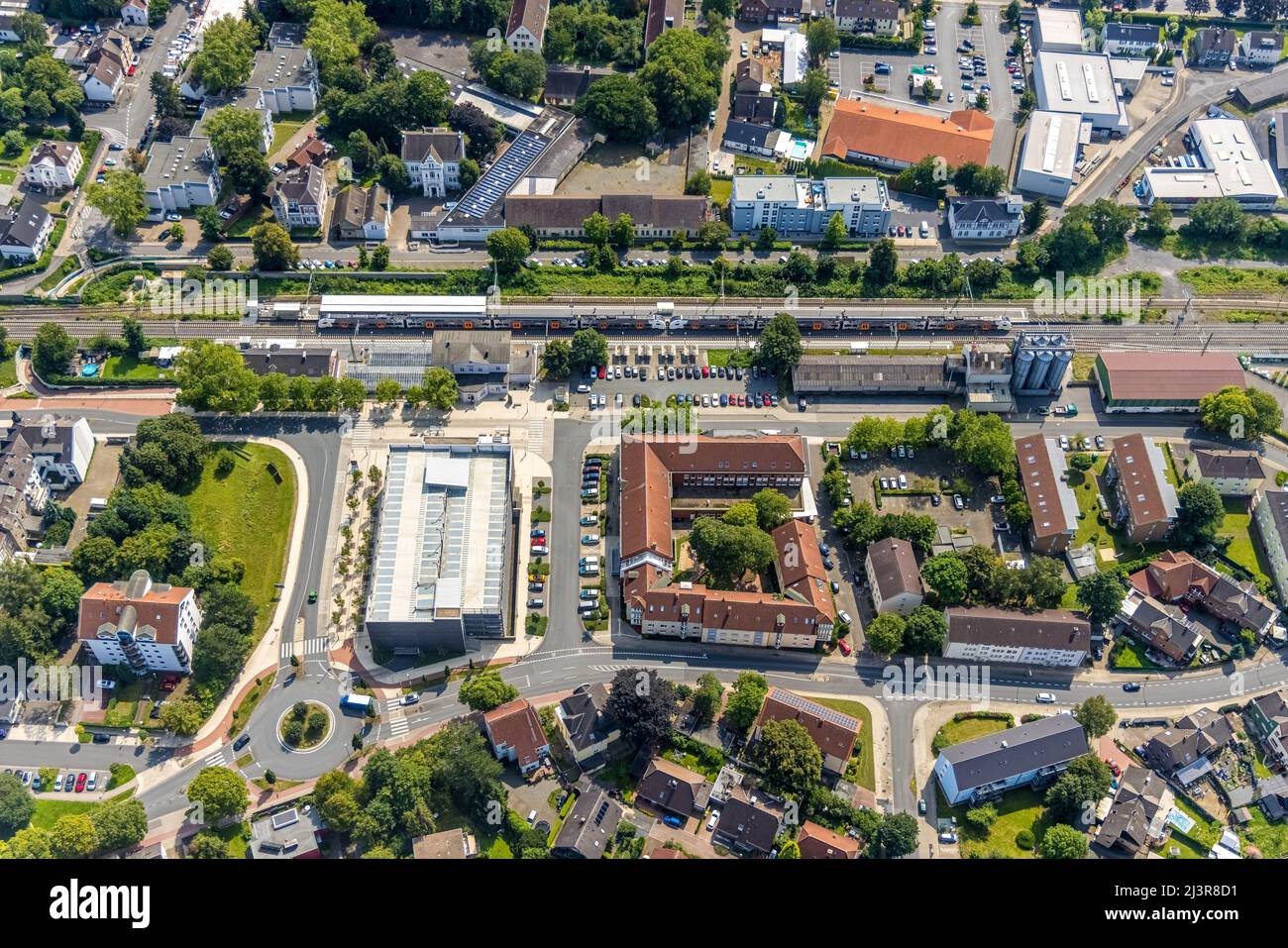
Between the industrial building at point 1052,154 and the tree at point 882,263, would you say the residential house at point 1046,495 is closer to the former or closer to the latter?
the tree at point 882,263

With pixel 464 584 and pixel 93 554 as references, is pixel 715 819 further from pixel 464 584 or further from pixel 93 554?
pixel 93 554

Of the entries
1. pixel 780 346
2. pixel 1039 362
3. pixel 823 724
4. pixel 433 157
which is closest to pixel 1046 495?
pixel 1039 362

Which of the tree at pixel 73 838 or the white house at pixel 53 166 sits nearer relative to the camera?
the tree at pixel 73 838

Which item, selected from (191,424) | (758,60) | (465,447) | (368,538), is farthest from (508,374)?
(758,60)

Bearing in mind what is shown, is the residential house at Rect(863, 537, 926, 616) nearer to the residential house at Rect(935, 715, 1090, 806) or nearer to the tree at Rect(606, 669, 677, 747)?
the residential house at Rect(935, 715, 1090, 806)

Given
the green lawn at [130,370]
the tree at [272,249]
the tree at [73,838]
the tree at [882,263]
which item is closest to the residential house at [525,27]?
the tree at [272,249]

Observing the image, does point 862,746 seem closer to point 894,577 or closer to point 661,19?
point 894,577
